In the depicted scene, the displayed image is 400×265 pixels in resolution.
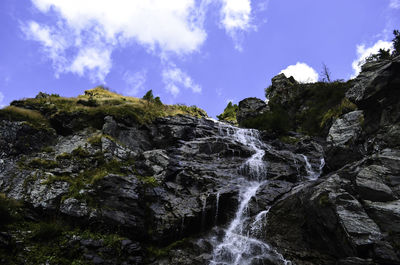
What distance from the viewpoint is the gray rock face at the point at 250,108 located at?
114 ft

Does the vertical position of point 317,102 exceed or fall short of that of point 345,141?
it exceeds it

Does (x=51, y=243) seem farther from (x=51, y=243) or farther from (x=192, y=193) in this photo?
(x=192, y=193)

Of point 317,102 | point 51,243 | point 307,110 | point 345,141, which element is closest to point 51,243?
point 51,243

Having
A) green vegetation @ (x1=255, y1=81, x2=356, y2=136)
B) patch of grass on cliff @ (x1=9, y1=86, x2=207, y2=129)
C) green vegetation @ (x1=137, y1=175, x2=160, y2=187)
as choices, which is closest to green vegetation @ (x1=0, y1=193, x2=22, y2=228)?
green vegetation @ (x1=137, y1=175, x2=160, y2=187)

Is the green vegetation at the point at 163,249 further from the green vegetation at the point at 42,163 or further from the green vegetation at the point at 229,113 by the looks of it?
the green vegetation at the point at 229,113

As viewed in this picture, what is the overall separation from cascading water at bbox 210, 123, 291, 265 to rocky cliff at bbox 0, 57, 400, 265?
53 millimetres

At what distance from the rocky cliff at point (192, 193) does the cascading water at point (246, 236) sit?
0.05 metres

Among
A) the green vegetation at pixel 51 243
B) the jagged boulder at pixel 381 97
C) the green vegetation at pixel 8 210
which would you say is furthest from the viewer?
the jagged boulder at pixel 381 97

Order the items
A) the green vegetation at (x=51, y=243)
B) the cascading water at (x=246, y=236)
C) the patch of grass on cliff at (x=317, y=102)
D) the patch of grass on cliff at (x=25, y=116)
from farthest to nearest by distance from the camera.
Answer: the patch of grass on cliff at (x=317, y=102) < the patch of grass on cliff at (x=25, y=116) < the cascading water at (x=246, y=236) < the green vegetation at (x=51, y=243)

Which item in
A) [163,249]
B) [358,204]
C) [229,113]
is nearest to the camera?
[358,204]

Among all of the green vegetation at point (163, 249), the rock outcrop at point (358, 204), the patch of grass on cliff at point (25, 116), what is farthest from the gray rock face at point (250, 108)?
the green vegetation at point (163, 249)

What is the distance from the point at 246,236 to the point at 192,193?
395 cm

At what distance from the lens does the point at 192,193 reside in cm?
1451

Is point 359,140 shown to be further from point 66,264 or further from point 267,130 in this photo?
point 66,264
